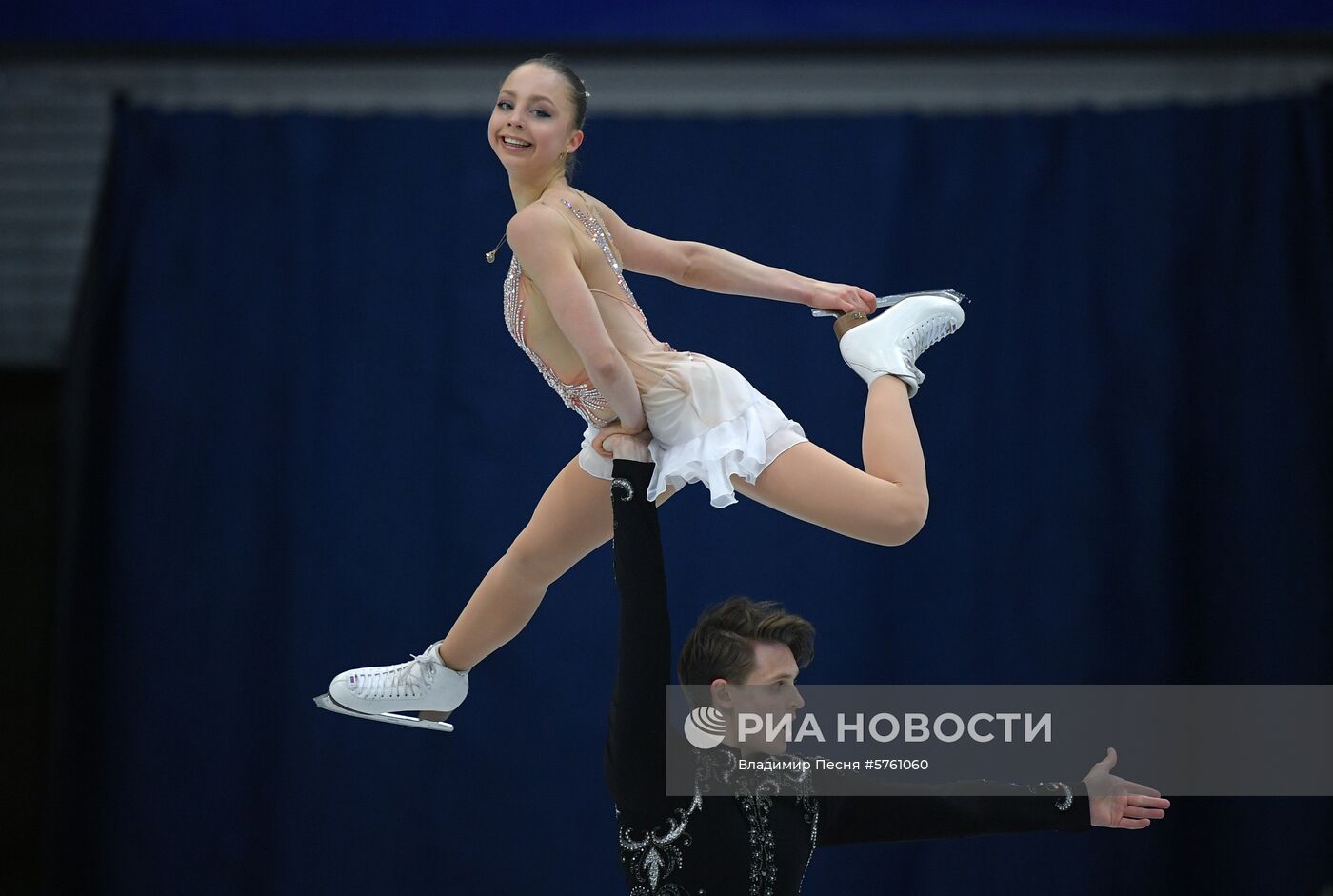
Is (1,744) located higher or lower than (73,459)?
lower

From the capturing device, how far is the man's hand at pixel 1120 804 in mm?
2277

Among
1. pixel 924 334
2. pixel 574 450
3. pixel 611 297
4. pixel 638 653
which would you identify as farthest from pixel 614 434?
pixel 574 450

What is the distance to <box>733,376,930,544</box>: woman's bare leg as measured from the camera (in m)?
2.24

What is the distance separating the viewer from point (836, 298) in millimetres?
2555

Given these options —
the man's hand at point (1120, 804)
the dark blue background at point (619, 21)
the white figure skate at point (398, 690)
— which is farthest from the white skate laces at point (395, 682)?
the dark blue background at point (619, 21)

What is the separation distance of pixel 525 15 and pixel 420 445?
4.87ft

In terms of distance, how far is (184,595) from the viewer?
4570mm

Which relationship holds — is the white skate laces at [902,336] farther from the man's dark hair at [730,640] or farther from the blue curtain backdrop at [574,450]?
the blue curtain backdrop at [574,450]

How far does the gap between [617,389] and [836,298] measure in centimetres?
56

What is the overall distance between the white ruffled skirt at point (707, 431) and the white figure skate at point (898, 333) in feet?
0.63

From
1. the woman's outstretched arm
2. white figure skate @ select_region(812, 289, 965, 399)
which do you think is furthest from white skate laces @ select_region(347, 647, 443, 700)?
white figure skate @ select_region(812, 289, 965, 399)

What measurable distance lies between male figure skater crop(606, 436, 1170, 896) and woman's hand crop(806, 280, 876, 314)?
523mm

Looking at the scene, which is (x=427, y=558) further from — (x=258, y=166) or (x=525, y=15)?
(x=525, y=15)

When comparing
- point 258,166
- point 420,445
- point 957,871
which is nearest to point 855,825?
point 957,871
